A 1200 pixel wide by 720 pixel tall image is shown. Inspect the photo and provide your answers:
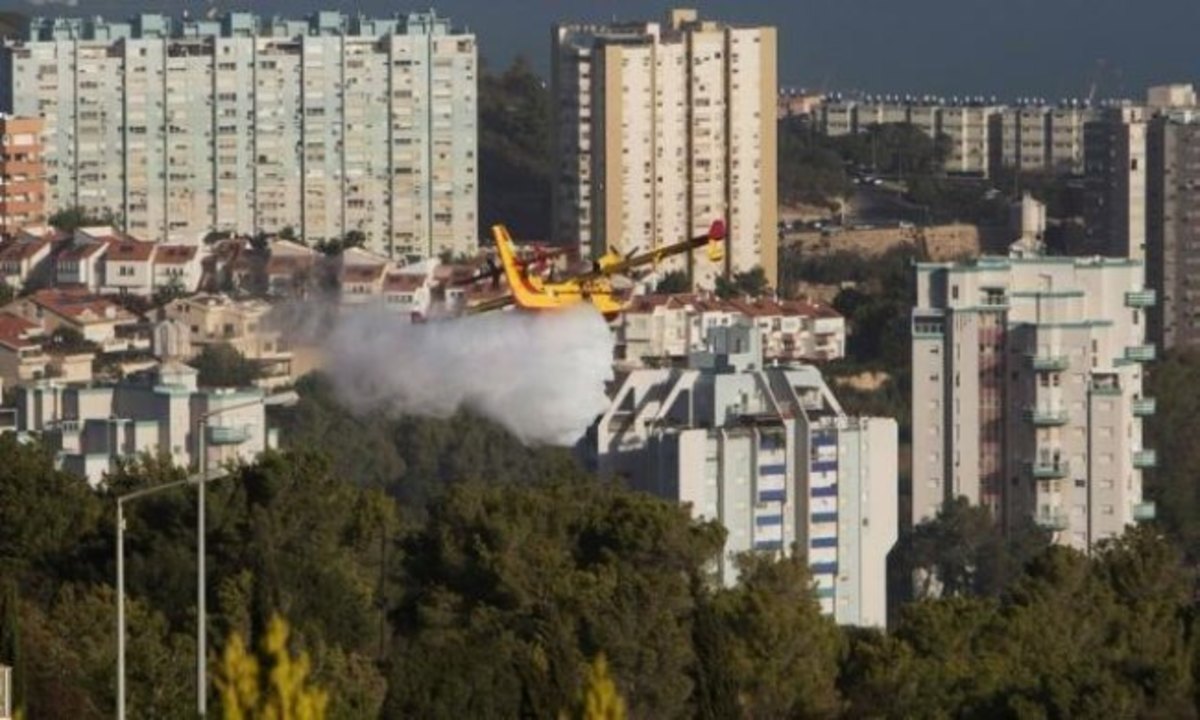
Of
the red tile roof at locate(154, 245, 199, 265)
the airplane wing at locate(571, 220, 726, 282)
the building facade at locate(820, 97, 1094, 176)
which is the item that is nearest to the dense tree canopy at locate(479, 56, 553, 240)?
the building facade at locate(820, 97, 1094, 176)

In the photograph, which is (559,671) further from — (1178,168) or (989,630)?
(1178,168)

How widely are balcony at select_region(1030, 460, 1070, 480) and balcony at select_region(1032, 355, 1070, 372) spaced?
0.67 m

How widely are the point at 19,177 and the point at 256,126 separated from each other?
3.52 meters

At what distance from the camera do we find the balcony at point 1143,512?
38375 millimetres

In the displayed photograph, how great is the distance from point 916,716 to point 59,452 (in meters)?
15.5

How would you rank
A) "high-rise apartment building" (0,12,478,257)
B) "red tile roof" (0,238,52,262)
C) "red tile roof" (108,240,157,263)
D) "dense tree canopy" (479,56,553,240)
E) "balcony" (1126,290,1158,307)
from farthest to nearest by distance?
1. "dense tree canopy" (479,56,553,240)
2. "high-rise apartment building" (0,12,478,257)
3. "red tile roof" (0,238,52,262)
4. "red tile roof" (108,240,157,263)
5. "balcony" (1126,290,1158,307)

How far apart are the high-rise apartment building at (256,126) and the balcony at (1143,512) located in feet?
57.4

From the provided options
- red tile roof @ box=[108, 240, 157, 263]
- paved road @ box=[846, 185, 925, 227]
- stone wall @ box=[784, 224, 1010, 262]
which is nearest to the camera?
red tile roof @ box=[108, 240, 157, 263]

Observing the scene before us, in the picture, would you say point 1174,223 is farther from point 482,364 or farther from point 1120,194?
point 482,364

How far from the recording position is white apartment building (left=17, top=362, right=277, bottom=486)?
36312 mm

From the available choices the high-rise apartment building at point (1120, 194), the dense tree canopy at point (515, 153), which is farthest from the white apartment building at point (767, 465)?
the dense tree canopy at point (515, 153)

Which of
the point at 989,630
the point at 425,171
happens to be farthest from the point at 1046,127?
the point at 989,630

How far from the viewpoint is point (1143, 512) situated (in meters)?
38.6

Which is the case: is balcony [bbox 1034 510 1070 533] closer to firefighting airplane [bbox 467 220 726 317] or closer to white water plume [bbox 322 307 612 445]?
white water plume [bbox 322 307 612 445]
